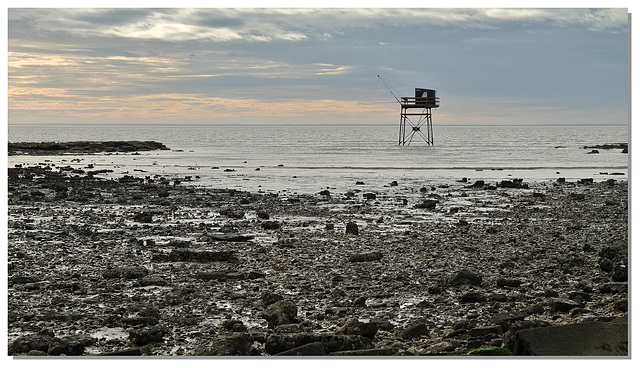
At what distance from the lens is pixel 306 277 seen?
12711mm

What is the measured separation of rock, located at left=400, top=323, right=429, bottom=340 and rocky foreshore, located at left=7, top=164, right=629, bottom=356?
0.03 meters

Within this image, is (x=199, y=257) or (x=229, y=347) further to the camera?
(x=199, y=257)

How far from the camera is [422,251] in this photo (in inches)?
608

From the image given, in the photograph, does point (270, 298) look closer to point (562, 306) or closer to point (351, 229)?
point (562, 306)

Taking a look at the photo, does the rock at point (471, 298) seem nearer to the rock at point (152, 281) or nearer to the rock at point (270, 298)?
the rock at point (270, 298)

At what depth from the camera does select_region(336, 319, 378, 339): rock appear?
8.97 meters

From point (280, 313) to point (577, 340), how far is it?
3999 mm

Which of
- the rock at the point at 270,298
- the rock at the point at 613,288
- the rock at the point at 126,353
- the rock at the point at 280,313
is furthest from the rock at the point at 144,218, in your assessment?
the rock at the point at 613,288

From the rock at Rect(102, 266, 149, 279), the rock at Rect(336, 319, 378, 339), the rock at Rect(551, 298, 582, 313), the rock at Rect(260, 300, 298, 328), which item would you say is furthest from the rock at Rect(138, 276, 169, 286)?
the rock at Rect(551, 298, 582, 313)

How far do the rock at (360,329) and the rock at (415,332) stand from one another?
0.38m

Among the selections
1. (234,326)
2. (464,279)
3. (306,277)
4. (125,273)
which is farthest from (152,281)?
(464,279)

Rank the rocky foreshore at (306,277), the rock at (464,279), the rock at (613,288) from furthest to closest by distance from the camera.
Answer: the rock at (464,279), the rock at (613,288), the rocky foreshore at (306,277)

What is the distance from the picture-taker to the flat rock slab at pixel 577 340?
718cm

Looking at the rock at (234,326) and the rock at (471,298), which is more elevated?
the rock at (471,298)
